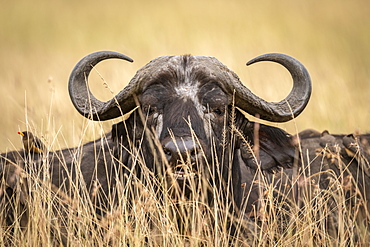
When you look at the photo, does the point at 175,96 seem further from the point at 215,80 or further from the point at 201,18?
the point at 201,18

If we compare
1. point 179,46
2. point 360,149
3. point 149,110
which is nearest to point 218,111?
point 149,110

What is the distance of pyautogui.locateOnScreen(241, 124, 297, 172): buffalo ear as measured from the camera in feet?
19.3

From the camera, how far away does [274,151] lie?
5914 mm

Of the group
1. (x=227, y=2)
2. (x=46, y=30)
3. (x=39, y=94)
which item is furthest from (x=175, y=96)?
(x=227, y=2)

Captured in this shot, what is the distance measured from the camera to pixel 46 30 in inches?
781

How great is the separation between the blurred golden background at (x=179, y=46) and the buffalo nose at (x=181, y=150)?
116cm

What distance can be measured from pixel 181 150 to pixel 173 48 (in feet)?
33.9

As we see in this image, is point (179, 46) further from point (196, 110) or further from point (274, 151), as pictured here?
point (196, 110)

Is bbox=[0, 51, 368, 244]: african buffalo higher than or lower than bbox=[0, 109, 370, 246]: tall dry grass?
higher

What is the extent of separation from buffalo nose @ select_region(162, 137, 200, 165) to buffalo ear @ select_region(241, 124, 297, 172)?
104 centimetres

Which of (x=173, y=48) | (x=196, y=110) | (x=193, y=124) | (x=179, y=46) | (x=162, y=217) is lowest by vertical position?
(x=162, y=217)

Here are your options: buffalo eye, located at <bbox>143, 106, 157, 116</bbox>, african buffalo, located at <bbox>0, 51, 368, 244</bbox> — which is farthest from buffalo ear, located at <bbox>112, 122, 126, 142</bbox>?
buffalo eye, located at <bbox>143, 106, 157, 116</bbox>

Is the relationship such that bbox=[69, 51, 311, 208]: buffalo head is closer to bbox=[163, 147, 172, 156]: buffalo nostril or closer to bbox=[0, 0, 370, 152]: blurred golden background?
bbox=[163, 147, 172, 156]: buffalo nostril

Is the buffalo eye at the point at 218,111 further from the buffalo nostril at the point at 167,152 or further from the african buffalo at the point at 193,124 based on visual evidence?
the buffalo nostril at the point at 167,152
